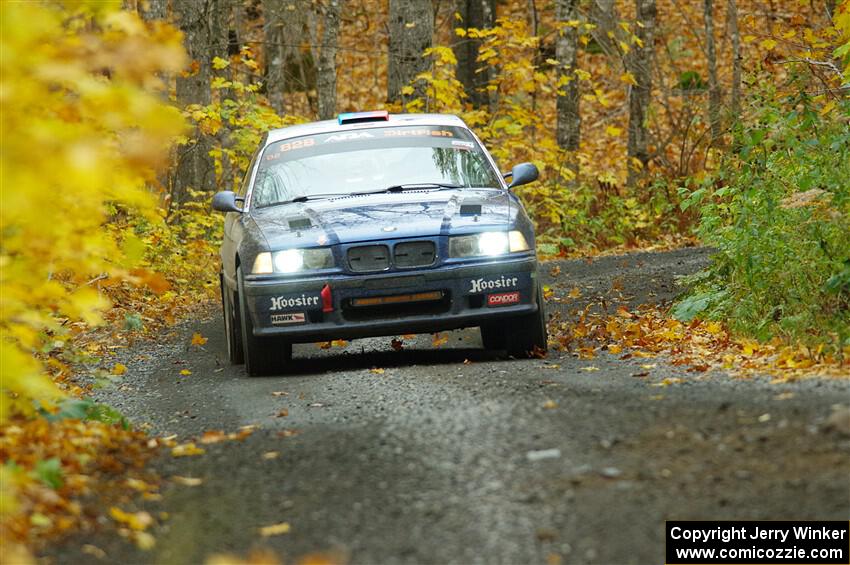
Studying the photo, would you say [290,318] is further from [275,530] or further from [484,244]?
[275,530]

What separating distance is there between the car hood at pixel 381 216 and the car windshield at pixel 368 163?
11.7 inches

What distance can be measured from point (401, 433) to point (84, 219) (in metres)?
1.80

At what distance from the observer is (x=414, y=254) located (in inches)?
338

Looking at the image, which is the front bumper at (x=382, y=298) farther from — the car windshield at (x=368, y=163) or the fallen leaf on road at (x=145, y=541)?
the fallen leaf on road at (x=145, y=541)

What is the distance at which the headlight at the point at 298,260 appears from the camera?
851 centimetres

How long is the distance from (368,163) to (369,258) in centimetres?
160

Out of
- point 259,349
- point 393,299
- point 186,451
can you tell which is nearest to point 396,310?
point 393,299

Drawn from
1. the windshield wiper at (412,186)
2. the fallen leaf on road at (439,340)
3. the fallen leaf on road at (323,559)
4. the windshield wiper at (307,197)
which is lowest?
the fallen leaf on road at (439,340)

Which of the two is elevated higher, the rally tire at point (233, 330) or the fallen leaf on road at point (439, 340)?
the rally tire at point (233, 330)

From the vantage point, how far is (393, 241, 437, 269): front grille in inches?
337

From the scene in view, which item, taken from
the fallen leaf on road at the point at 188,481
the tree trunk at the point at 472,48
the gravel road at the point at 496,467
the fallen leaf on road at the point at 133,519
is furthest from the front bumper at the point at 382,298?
the tree trunk at the point at 472,48

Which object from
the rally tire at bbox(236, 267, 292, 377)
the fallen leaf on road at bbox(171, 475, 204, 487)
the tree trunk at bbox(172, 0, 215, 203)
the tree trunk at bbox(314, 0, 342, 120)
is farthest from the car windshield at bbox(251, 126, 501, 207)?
the tree trunk at bbox(314, 0, 342, 120)

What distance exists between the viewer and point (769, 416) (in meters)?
5.65

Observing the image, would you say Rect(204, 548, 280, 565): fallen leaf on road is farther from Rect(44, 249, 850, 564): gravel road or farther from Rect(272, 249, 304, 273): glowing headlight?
Rect(272, 249, 304, 273): glowing headlight
